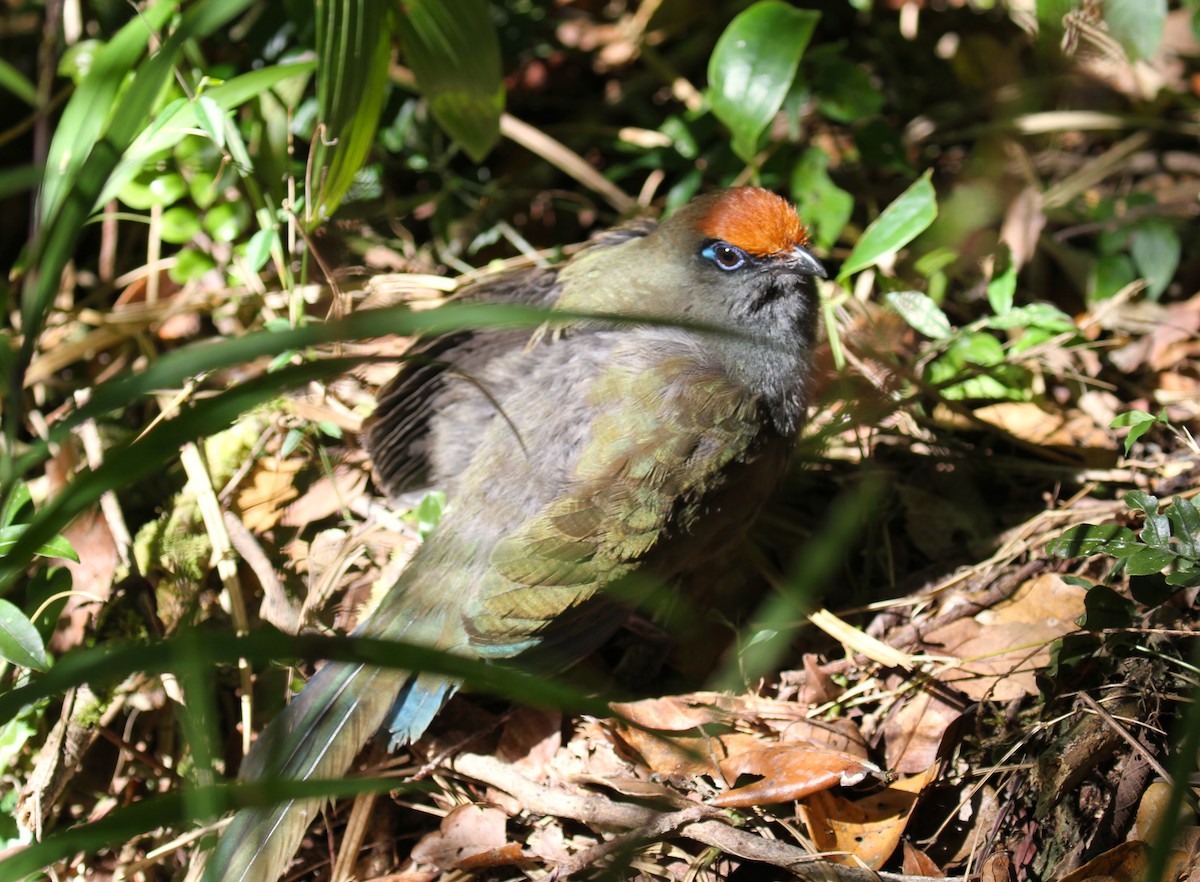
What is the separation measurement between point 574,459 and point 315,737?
3.43 ft

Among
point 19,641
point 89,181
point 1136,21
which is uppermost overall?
point 89,181

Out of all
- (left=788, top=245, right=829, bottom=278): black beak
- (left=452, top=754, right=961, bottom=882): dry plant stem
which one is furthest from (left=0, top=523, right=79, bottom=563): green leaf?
(left=788, top=245, right=829, bottom=278): black beak

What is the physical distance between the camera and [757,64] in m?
3.81

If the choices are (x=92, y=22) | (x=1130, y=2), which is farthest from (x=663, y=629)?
(x=92, y=22)

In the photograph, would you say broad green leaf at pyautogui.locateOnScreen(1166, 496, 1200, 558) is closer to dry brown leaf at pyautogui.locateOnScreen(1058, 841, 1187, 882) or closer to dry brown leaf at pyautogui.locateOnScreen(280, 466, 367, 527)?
dry brown leaf at pyautogui.locateOnScreen(1058, 841, 1187, 882)

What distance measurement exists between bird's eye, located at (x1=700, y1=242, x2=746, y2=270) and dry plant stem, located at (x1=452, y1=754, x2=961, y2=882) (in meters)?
1.67

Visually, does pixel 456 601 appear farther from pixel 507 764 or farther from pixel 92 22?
pixel 92 22

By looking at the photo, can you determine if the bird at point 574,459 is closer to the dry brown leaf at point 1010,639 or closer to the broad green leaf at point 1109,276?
the dry brown leaf at point 1010,639

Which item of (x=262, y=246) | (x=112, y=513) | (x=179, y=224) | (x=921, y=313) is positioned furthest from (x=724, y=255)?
(x=112, y=513)

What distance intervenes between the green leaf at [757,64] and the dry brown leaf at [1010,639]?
184 cm

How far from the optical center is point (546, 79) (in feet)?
16.4

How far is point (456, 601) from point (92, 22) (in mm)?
3139

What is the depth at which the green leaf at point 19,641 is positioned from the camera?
8.55 feet

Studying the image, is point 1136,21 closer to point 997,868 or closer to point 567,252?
point 567,252
